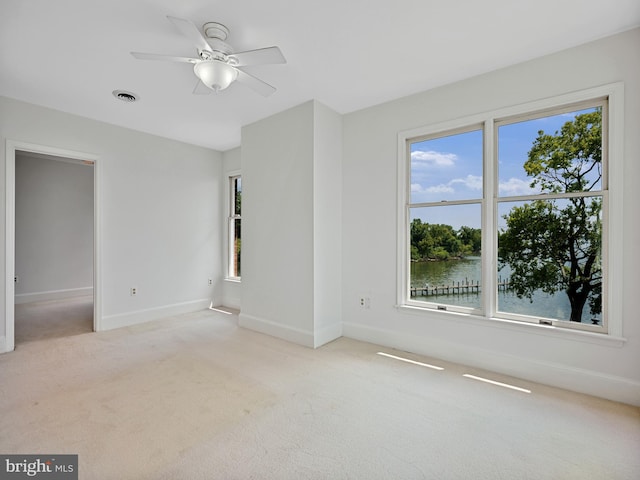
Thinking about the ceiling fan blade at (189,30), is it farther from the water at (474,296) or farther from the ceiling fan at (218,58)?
the water at (474,296)

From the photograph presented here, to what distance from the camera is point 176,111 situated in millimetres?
3684

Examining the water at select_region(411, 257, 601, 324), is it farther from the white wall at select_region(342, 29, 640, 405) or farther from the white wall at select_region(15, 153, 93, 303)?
the white wall at select_region(15, 153, 93, 303)

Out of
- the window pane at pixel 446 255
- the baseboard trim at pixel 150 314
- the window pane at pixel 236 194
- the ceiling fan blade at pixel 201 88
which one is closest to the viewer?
the ceiling fan blade at pixel 201 88

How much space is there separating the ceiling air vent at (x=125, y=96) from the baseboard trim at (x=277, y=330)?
2817mm

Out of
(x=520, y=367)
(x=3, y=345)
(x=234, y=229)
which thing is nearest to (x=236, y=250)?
(x=234, y=229)

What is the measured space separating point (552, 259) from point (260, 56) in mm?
2819

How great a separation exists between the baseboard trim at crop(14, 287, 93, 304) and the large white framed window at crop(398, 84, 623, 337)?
6.46 metres

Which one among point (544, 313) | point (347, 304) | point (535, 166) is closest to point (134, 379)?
point (347, 304)

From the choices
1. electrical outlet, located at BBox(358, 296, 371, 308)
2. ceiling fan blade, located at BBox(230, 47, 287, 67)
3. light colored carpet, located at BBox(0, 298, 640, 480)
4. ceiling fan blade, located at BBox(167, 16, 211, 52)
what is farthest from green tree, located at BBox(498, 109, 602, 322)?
ceiling fan blade, located at BBox(167, 16, 211, 52)

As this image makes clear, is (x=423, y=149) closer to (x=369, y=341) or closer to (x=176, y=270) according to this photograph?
(x=369, y=341)

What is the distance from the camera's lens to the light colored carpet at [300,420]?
1644 mm

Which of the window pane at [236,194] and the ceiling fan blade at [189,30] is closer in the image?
the ceiling fan blade at [189,30]

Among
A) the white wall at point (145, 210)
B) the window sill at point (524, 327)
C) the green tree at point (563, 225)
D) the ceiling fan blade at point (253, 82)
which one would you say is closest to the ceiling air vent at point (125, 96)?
the white wall at point (145, 210)

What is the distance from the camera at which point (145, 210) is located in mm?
4422
